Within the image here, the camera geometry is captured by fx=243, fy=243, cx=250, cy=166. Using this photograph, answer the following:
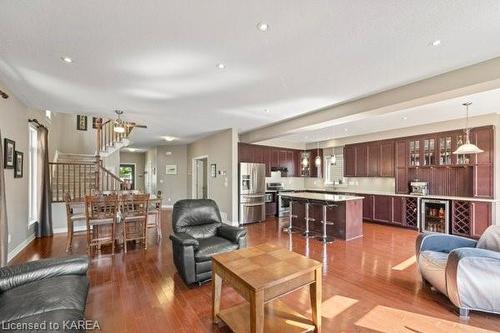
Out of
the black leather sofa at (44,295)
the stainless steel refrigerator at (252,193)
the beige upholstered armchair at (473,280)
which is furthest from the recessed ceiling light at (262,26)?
the stainless steel refrigerator at (252,193)

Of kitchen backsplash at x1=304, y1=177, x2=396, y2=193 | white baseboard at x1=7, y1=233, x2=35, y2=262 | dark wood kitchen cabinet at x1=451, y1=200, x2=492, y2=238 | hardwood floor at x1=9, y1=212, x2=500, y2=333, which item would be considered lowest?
hardwood floor at x1=9, y1=212, x2=500, y2=333

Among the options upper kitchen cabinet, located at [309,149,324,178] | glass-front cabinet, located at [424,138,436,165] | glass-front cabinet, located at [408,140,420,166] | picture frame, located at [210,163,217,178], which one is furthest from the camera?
upper kitchen cabinet, located at [309,149,324,178]

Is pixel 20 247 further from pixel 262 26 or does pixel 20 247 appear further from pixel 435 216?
pixel 435 216

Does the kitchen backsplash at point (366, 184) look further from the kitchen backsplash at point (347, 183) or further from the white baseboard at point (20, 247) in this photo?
the white baseboard at point (20, 247)

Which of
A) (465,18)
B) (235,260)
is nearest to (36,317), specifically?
(235,260)

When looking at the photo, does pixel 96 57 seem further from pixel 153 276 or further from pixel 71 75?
pixel 153 276

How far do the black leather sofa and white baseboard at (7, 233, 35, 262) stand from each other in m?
2.57

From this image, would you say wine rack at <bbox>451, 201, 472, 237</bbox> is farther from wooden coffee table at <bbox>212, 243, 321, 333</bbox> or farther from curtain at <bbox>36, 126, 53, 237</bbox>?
curtain at <bbox>36, 126, 53, 237</bbox>

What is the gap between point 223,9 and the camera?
6.25ft

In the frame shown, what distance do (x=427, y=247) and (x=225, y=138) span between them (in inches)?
202

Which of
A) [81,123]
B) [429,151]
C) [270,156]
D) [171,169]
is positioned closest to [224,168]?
[270,156]

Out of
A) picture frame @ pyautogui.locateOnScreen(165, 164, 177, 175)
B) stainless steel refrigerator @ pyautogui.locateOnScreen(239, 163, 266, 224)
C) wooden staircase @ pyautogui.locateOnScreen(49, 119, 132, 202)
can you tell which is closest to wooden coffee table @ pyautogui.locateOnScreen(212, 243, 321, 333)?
stainless steel refrigerator @ pyautogui.locateOnScreen(239, 163, 266, 224)

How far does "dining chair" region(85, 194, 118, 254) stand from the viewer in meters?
4.19

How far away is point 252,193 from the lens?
23.5 feet
